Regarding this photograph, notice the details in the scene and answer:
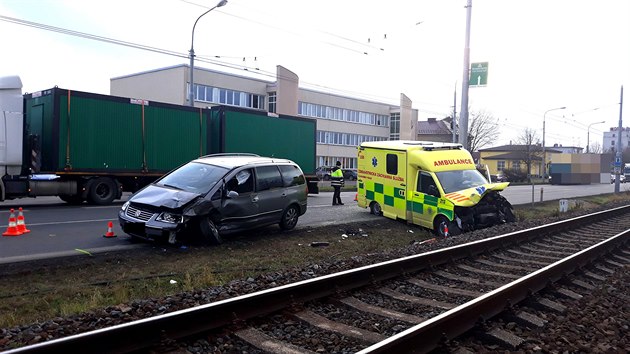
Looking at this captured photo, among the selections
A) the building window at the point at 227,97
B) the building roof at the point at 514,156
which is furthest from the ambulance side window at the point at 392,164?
the building roof at the point at 514,156

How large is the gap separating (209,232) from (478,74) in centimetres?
1507

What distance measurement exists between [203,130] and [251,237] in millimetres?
9378

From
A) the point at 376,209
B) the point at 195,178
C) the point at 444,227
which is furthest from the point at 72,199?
the point at 444,227

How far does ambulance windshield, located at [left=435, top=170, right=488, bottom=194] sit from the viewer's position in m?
12.9

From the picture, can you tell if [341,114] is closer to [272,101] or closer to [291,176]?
[272,101]

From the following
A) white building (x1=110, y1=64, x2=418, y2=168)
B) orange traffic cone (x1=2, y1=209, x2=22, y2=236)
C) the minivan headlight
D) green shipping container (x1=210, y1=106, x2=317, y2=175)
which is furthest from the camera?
white building (x1=110, y1=64, x2=418, y2=168)

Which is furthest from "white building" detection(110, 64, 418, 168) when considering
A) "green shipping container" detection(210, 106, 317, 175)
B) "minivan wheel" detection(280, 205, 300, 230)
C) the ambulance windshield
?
"minivan wheel" detection(280, 205, 300, 230)

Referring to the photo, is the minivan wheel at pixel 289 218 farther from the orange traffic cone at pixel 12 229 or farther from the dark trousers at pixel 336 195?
the dark trousers at pixel 336 195

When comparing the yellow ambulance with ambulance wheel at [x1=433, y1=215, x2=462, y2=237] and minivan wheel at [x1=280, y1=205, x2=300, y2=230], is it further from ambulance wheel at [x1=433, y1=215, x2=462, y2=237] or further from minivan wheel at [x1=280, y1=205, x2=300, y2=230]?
minivan wheel at [x1=280, y1=205, x2=300, y2=230]

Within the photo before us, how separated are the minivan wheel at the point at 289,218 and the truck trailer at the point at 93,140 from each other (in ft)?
25.0

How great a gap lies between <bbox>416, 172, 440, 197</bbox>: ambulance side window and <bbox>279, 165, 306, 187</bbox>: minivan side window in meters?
3.32

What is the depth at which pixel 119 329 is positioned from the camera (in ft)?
12.8

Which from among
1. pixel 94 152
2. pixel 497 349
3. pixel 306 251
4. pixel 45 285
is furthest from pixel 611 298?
pixel 94 152

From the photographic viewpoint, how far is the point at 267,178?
10852 mm
